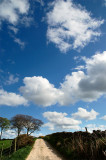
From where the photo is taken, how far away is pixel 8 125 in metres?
66.1

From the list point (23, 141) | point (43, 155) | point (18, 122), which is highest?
point (18, 122)

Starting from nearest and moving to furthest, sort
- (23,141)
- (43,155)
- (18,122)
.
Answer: (43,155) → (23,141) → (18,122)

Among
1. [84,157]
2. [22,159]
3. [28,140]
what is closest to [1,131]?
[28,140]

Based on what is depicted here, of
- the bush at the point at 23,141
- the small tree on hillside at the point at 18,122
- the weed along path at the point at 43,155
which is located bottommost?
the weed along path at the point at 43,155

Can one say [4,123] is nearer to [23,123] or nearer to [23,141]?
[23,123]

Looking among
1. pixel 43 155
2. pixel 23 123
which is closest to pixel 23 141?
pixel 43 155

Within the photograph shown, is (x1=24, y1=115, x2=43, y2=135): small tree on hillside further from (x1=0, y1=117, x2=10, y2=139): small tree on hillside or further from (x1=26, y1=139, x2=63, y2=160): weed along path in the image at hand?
(x1=26, y1=139, x2=63, y2=160): weed along path

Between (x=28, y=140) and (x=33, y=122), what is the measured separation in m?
40.0

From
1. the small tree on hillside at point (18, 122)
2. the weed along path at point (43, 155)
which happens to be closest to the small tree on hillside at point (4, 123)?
the small tree on hillside at point (18, 122)

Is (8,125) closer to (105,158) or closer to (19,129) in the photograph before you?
(19,129)

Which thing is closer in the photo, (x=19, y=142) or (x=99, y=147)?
(x=99, y=147)

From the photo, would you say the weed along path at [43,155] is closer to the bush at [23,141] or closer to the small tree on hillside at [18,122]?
the bush at [23,141]

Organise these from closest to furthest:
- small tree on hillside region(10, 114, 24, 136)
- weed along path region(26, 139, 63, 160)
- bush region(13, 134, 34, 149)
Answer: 1. weed along path region(26, 139, 63, 160)
2. bush region(13, 134, 34, 149)
3. small tree on hillside region(10, 114, 24, 136)

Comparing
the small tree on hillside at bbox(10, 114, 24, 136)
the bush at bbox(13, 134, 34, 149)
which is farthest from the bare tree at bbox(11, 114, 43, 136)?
the bush at bbox(13, 134, 34, 149)
